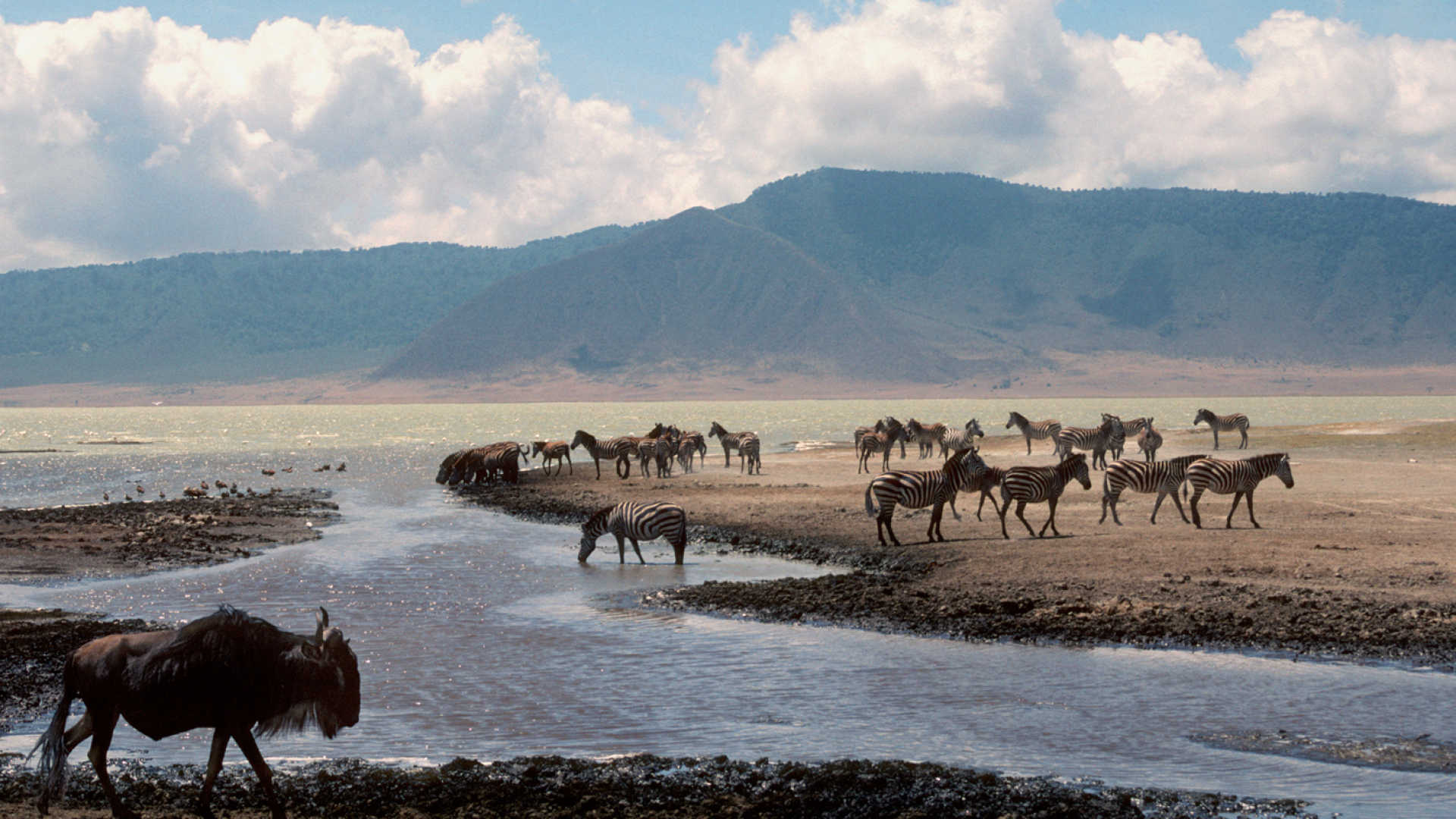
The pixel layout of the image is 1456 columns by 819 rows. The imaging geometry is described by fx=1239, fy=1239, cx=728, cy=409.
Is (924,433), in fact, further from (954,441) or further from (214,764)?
(214,764)

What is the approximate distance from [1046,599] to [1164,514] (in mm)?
9651

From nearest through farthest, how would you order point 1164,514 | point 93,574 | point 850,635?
1. point 850,635
2. point 93,574
3. point 1164,514

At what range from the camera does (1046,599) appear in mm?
16281

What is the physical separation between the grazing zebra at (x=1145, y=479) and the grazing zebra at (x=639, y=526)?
8.18 metres

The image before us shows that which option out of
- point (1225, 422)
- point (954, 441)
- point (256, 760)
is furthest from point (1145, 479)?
point (1225, 422)

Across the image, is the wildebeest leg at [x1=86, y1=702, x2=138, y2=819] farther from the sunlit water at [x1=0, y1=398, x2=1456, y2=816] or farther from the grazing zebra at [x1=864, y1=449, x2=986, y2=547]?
the grazing zebra at [x1=864, y1=449, x2=986, y2=547]

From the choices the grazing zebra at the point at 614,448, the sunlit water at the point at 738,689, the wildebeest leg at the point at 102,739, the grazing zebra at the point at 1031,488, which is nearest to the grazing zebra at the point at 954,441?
the grazing zebra at the point at 614,448

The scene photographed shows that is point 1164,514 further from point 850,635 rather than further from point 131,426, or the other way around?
point 131,426

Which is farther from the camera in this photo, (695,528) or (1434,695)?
(695,528)

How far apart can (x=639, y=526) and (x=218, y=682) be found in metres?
14.4

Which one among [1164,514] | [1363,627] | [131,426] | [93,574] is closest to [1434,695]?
[1363,627]

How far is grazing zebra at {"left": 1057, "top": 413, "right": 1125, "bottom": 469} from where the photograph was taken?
39469 millimetres

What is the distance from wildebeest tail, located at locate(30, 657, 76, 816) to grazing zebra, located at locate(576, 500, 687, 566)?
1403 cm

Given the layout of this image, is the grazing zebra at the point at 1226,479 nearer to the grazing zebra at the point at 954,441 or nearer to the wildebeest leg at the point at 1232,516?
the wildebeest leg at the point at 1232,516
